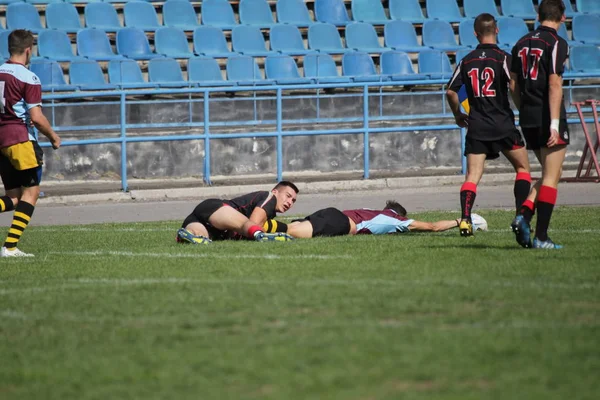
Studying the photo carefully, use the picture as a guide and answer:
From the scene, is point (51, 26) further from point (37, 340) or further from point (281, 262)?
point (37, 340)

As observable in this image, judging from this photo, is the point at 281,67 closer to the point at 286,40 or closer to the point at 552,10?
the point at 286,40

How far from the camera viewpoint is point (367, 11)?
76.7ft

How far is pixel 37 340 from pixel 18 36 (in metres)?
4.52

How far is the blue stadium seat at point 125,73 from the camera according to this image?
1958 centimetres

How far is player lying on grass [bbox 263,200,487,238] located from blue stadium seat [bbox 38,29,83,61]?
11.8 m

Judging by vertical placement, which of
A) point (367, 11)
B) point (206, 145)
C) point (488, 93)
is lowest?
point (206, 145)

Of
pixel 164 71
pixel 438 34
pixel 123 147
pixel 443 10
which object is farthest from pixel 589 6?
pixel 123 147

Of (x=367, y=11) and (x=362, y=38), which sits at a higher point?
(x=367, y=11)

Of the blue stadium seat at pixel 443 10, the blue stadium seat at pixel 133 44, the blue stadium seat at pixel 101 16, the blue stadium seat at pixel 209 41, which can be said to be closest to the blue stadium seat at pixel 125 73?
the blue stadium seat at pixel 133 44

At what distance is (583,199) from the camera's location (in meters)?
14.2

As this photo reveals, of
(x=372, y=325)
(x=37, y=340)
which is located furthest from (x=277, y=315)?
(x=37, y=340)

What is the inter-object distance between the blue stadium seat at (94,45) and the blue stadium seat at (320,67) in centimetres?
391

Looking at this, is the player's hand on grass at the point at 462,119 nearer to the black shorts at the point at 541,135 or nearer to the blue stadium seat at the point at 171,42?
the black shorts at the point at 541,135

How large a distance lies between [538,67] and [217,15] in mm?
15038
